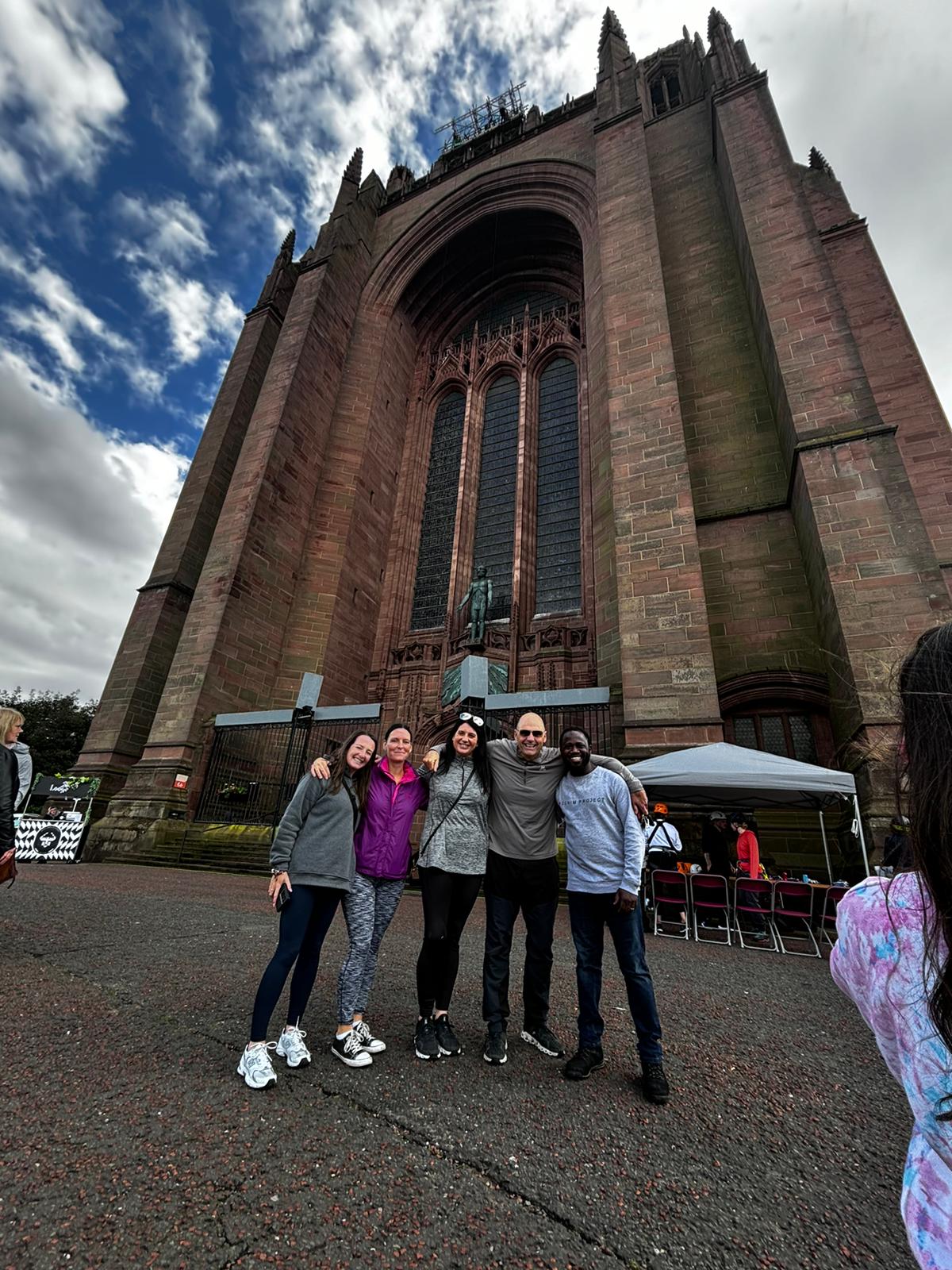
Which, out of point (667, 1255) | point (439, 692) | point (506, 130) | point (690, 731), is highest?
point (506, 130)

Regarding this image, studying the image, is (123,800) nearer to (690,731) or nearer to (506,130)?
(690,731)

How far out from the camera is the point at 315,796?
235 centimetres

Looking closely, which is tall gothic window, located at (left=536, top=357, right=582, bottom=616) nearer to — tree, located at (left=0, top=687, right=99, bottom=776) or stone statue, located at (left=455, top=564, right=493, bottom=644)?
stone statue, located at (left=455, top=564, right=493, bottom=644)

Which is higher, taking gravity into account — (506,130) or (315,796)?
(506,130)

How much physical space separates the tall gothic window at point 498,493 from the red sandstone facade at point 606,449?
0.32 metres

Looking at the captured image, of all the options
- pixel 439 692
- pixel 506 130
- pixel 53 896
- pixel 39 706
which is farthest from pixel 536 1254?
pixel 39 706

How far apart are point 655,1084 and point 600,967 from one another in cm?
41

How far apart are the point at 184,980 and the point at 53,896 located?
3.53 metres

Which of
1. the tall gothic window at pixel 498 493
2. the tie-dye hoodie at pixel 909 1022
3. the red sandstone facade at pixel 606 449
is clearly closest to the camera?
the tie-dye hoodie at pixel 909 1022

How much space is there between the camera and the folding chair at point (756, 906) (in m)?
5.18

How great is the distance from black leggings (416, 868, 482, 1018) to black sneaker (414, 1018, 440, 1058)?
38 millimetres

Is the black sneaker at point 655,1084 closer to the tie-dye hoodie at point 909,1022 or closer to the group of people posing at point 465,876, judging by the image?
the group of people posing at point 465,876

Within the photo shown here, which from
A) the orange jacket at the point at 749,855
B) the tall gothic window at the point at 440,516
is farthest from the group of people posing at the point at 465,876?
the tall gothic window at the point at 440,516

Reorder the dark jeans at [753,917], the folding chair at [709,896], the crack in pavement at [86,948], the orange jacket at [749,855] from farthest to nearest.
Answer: the orange jacket at [749,855] < the dark jeans at [753,917] < the folding chair at [709,896] < the crack in pavement at [86,948]
